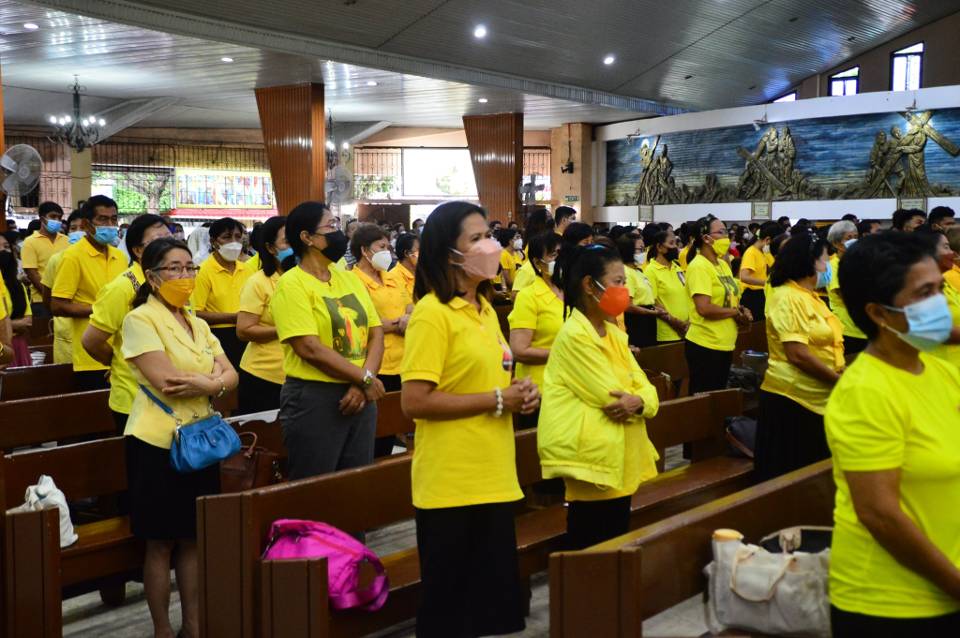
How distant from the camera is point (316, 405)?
3.88 m

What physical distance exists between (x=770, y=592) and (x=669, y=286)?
18.2ft

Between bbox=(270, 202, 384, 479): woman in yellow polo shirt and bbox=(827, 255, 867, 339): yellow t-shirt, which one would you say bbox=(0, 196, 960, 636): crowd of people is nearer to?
bbox=(270, 202, 384, 479): woman in yellow polo shirt

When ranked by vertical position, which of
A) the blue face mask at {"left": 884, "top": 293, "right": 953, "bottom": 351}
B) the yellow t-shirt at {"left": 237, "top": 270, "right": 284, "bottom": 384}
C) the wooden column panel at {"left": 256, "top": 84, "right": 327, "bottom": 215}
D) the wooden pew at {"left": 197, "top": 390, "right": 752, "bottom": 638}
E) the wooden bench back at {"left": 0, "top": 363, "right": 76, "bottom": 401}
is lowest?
the wooden pew at {"left": 197, "top": 390, "right": 752, "bottom": 638}

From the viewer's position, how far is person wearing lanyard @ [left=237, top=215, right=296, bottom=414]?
506 centimetres

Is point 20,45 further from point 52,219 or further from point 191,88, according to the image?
point 52,219

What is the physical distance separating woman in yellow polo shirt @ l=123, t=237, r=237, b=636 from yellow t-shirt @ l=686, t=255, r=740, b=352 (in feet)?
12.1

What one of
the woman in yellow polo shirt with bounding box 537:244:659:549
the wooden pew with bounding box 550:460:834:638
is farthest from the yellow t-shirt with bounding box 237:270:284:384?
the wooden pew with bounding box 550:460:834:638

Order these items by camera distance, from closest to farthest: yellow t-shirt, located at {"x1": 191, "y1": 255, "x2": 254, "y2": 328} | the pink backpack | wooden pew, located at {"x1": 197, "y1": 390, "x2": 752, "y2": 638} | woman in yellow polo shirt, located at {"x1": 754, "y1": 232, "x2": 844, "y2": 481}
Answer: wooden pew, located at {"x1": 197, "y1": 390, "x2": 752, "y2": 638} < the pink backpack < woman in yellow polo shirt, located at {"x1": 754, "y1": 232, "x2": 844, "y2": 481} < yellow t-shirt, located at {"x1": 191, "y1": 255, "x2": 254, "y2": 328}

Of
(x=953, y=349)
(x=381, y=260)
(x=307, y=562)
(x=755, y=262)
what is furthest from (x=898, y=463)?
(x=755, y=262)

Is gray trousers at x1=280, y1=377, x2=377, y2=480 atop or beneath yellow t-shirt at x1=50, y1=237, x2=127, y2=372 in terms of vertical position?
beneath

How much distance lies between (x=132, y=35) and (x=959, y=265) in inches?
469

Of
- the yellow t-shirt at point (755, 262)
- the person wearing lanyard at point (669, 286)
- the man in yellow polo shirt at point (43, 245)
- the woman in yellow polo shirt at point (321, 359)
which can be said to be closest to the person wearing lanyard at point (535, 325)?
the woman in yellow polo shirt at point (321, 359)

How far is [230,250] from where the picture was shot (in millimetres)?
5969

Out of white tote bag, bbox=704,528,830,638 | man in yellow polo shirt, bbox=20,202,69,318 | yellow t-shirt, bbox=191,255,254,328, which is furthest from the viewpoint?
man in yellow polo shirt, bbox=20,202,69,318
